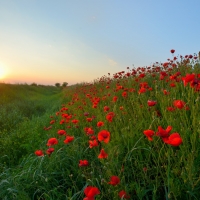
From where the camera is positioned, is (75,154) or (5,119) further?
(5,119)

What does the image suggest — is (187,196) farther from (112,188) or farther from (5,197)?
(5,197)

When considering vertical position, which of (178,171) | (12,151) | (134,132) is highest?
(134,132)

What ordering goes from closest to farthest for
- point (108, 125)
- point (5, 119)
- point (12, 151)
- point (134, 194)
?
point (134, 194)
point (108, 125)
point (12, 151)
point (5, 119)

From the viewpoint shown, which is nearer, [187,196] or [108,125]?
[187,196]

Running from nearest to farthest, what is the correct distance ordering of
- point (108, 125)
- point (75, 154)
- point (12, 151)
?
point (75, 154) → point (108, 125) → point (12, 151)

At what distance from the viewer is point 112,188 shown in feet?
5.01

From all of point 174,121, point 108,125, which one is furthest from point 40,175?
point 174,121

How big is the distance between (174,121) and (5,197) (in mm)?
1634

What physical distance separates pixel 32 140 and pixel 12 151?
382mm

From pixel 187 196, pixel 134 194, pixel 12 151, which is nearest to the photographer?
pixel 187 196

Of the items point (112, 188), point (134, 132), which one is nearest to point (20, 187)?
point (112, 188)

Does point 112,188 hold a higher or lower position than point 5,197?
higher

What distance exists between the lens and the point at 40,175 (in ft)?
6.54

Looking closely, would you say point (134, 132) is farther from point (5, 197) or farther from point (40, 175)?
point (5, 197)
